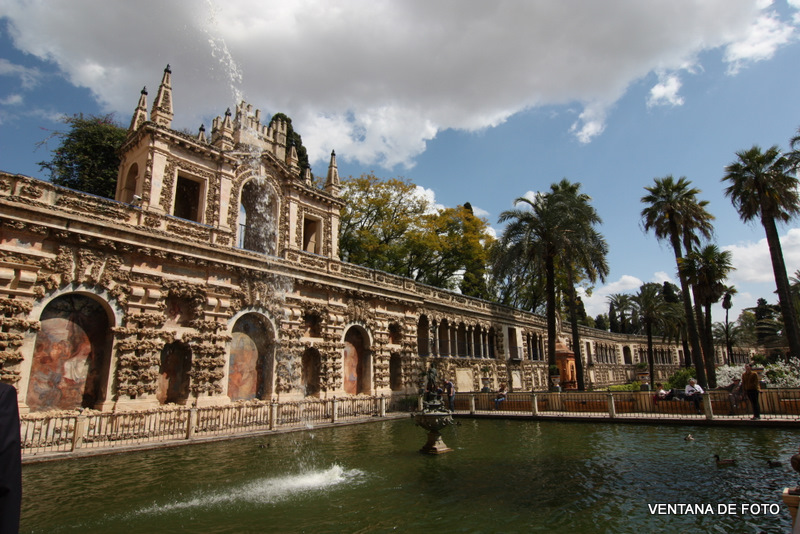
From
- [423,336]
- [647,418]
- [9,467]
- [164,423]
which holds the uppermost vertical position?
[423,336]

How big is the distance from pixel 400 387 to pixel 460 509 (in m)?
19.3

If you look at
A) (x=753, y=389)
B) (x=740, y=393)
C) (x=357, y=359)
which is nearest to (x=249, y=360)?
(x=357, y=359)

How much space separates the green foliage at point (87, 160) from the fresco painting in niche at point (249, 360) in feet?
68.7

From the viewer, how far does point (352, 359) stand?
24562mm

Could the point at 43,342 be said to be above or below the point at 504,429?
above

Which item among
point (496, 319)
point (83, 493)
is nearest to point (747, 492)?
point (83, 493)

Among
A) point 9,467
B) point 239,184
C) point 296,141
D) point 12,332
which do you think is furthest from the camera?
point 296,141

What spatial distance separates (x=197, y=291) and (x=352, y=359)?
9.55 metres

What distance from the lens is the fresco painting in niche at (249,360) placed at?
62.3 feet

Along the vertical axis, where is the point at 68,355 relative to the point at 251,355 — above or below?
below

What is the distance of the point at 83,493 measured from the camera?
8578mm

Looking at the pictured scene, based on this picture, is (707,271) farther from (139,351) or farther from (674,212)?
(139,351)

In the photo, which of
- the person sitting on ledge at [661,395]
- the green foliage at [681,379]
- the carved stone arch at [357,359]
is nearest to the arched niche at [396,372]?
the carved stone arch at [357,359]

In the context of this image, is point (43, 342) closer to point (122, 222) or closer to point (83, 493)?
point (122, 222)
